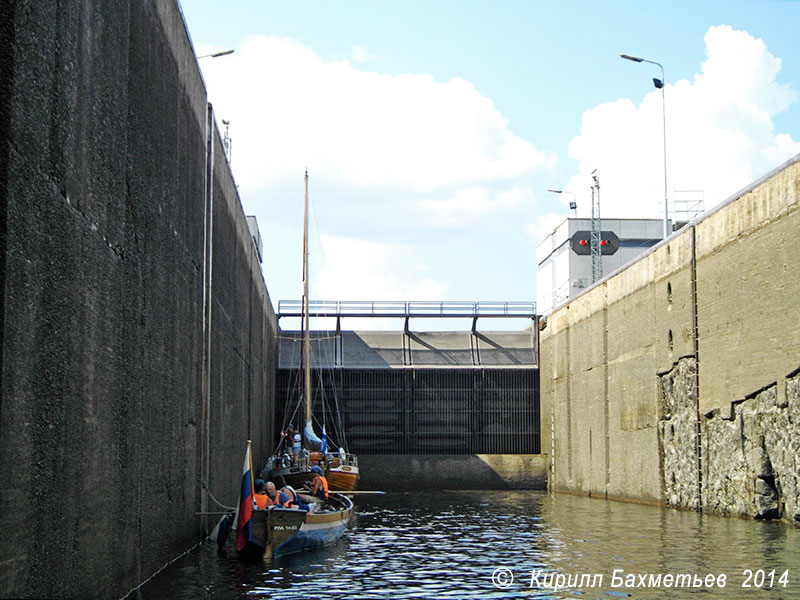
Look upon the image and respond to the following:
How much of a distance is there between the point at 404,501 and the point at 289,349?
521 inches

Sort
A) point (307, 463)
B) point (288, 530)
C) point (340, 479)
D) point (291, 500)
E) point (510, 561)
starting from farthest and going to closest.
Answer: point (340, 479), point (307, 463), point (291, 500), point (288, 530), point (510, 561)

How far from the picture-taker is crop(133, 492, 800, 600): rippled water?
1323cm

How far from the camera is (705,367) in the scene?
24875mm

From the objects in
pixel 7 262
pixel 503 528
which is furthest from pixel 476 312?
pixel 7 262

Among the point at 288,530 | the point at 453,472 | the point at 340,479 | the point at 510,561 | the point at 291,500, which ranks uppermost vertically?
the point at 291,500

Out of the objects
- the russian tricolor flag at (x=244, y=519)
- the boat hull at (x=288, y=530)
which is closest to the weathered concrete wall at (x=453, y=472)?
the boat hull at (x=288, y=530)

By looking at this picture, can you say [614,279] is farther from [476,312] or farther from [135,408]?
[135,408]

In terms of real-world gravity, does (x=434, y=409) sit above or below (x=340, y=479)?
above

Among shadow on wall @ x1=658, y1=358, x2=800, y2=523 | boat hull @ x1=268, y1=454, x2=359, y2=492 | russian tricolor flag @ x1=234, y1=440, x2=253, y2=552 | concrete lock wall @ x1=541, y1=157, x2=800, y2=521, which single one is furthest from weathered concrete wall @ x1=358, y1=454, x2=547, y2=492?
russian tricolor flag @ x1=234, y1=440, x2=253, y2=552

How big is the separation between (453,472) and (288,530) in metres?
24.5

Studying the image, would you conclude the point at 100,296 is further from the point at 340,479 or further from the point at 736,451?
the point at 340,479

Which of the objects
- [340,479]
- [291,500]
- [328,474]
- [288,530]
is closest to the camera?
[288,530]

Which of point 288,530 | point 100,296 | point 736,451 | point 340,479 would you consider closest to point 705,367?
point 736,451

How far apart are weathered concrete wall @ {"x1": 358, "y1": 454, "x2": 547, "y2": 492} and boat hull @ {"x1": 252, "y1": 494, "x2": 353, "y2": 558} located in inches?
858
